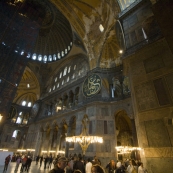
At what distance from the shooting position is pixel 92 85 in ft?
35.4

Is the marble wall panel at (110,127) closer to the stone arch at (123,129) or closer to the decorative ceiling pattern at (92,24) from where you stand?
the stone arch at (123,129)

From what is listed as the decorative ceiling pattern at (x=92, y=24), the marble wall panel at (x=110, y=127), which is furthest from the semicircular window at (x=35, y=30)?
the marble wall panel at (x=110, y=127)

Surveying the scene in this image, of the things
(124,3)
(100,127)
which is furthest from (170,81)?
(100,127)

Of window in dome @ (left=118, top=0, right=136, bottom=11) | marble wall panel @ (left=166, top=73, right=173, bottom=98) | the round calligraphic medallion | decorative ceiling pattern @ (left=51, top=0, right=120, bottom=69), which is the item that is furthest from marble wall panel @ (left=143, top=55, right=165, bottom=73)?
decorative ceiling pattern @ (left=51, top=0, right=120, bottom=69)

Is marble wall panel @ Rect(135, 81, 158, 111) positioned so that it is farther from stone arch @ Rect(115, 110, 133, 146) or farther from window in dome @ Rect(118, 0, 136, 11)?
stone arch @ Rect(115, 110, 133, 146)

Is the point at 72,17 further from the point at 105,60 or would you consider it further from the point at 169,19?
the point at 169,19

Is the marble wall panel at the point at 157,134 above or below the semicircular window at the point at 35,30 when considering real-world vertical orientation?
below

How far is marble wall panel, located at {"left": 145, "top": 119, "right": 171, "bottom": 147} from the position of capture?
3292 millimetres

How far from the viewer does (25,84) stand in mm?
21312

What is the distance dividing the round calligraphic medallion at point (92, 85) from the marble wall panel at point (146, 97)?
5812 mm

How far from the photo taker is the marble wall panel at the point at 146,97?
3.94m

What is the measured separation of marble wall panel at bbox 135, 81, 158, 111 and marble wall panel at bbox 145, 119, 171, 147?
51 cm

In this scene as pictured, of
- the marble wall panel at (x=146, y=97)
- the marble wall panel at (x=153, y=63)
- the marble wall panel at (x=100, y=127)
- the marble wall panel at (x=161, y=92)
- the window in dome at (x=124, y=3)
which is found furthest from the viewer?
the marble wall panel at (x=100, y=127)

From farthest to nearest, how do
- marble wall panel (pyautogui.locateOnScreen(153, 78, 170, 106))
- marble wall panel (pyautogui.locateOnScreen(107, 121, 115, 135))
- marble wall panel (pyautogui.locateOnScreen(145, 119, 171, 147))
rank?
marble wall panel (pyautogui.locateOnScreen(107, 121, 115, 135)) → marble wall panel (pyautogui.locateOnScreen(153, 78, 170, 106)) → marble wall panel (pyautogui.locateOnScreen(145, 119, 171, 147))
